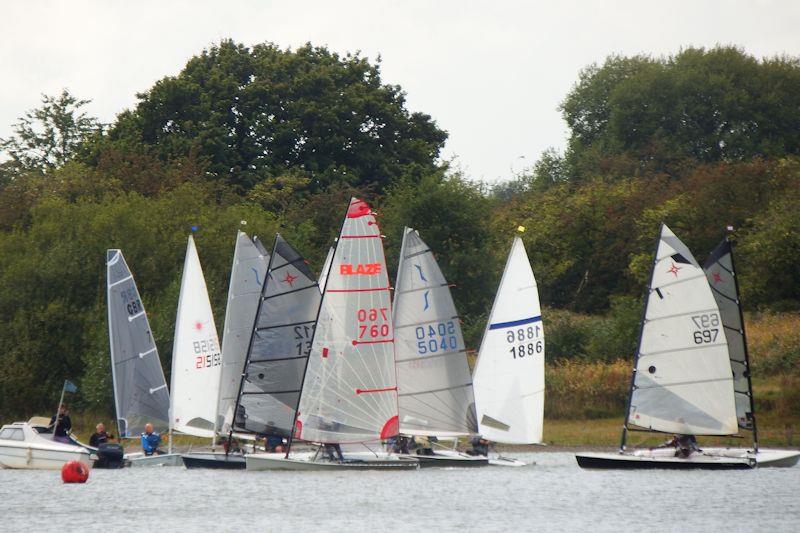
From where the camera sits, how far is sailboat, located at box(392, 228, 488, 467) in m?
45.0

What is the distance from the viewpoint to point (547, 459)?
167ft

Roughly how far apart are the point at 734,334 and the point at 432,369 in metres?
9.19

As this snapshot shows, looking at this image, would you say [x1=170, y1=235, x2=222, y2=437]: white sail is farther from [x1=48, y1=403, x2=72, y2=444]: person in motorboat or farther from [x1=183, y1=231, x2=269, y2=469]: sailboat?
Answer: [x1=48, y1=403, x2=72, y2=444]: person in motorboat

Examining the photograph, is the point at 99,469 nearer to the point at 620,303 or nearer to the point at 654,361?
the point at 654,361

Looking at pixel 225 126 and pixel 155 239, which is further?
pixel 225 126

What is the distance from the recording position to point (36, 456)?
46.3 m

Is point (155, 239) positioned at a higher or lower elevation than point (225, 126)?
lower

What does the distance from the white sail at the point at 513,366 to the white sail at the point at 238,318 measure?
24.7 feet

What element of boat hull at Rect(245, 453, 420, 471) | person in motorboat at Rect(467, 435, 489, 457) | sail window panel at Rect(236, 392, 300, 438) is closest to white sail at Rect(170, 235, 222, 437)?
sail window panel at Rect(236, 392, 300, 438)

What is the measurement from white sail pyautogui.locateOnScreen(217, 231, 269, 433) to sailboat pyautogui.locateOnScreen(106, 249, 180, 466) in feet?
7.44

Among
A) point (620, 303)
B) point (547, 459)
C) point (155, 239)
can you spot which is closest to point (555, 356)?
point (620, 303)

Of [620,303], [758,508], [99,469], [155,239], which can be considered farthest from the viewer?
[620,303]

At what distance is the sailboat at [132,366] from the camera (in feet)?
159

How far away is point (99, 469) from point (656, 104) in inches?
2726
